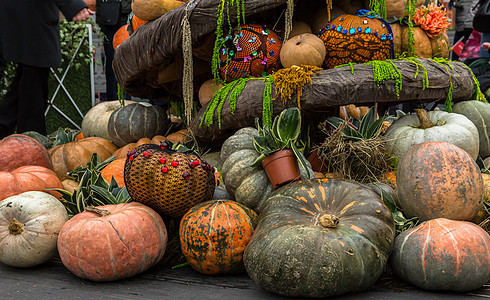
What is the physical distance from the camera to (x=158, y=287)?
2.41m

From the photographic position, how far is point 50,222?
8.82 feet

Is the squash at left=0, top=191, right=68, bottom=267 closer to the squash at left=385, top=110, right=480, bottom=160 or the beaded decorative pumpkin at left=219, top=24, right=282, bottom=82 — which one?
the beaded decorative pumpkin at left=219, top=24, right=282, bottom=82

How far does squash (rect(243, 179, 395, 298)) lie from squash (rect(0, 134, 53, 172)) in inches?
82.5

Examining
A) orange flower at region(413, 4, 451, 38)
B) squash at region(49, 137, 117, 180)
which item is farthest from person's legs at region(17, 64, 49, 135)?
orange flower at region(413, 4, 451, 38)

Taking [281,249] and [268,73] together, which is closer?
[281,249]

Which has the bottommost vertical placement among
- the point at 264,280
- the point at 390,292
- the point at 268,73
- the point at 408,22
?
the point at 390,292

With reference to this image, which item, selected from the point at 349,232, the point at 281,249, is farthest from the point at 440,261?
the point at 281,249

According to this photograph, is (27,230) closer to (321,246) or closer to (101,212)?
(101,212)

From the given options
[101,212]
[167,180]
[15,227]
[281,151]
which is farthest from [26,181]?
[281,151]

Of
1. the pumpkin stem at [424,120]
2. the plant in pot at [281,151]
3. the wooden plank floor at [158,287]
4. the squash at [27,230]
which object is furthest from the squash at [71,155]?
the pumpkin stem at [424,120]

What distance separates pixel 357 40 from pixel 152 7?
1.89m

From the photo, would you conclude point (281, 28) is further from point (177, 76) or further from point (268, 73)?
point (177, 76)

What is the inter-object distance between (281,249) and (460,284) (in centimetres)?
86

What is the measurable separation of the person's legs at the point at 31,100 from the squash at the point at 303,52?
3.28 m
